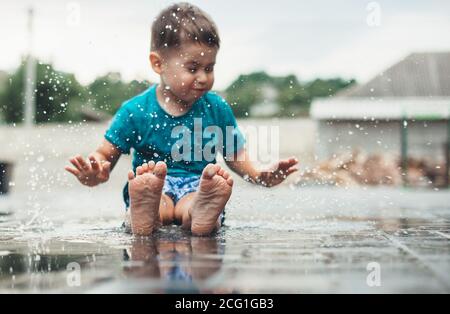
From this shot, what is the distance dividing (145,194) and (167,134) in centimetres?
58

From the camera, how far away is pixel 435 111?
33.8 feet

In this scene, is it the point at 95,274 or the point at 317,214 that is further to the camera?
the point at 317,214

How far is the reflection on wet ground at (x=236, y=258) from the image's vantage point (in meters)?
1.46

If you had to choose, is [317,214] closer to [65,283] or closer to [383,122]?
[65,283]

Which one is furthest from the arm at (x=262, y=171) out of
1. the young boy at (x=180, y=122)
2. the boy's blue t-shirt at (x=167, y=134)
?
the boy's blue t-shirt at (x=167, y=134)

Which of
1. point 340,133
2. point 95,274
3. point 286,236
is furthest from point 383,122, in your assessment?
point 95,274

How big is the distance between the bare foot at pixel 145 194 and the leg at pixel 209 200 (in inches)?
5.1

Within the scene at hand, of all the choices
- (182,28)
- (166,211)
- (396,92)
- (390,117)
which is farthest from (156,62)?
(396,92)

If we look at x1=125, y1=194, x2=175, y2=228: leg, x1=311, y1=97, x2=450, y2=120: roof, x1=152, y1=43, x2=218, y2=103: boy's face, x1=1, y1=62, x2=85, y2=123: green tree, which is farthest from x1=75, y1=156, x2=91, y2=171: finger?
x1=1, y1=62, x2=85, y2=123: green tree

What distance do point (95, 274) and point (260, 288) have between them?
410 mm

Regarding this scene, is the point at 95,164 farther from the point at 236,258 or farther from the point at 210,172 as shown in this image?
the point at 236,258

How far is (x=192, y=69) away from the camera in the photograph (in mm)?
2709

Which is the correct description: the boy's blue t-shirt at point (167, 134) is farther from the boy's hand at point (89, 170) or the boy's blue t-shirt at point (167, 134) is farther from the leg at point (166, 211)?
the boy's hand at point (89, 170)

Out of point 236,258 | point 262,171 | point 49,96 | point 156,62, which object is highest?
point 49,96
